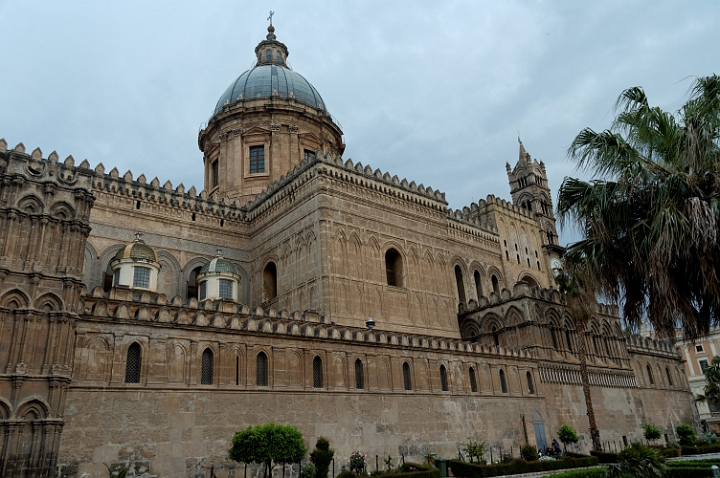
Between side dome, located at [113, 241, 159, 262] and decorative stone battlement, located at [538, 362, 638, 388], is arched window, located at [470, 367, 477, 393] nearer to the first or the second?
decorative stone battlement, located at [538, 362, 638, 388]

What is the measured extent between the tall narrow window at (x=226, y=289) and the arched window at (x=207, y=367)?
21.7 ft

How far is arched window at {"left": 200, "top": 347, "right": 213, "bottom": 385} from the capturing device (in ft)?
57.6

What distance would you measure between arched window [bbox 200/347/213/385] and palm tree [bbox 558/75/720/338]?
10990mm

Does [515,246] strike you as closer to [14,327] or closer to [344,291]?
[344,291]

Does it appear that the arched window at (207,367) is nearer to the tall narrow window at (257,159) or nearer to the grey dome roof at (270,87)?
the tall narrow window at (257,159)

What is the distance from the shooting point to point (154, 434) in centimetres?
1588

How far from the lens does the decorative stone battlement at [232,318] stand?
17.0m

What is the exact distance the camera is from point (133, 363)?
16453mm

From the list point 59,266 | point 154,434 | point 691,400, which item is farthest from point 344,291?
point 691,400

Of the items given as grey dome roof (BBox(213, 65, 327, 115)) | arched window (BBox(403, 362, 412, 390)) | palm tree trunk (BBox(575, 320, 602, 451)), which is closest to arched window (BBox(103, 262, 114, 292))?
arched window (BBox(403, 362, 412, 390))

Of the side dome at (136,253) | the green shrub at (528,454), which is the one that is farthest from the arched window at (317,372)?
the side dome at (136,253)

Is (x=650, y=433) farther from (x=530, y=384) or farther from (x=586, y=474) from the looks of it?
(x=586, y=474)

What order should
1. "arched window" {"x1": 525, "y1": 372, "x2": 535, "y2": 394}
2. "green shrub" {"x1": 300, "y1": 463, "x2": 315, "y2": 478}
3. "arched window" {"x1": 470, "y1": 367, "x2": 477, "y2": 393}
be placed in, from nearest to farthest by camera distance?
"green shrub" {"x1": 300, "y1": 463, "x2": 315, "y2": 478}
"arched window" {"x1": 470, "y1": 367, "x2": 477, "y2": 393}
"arched window" {"x1": 525, "y1": 372, "x2": 535, "y2": 394}

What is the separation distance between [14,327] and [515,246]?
29635mm
